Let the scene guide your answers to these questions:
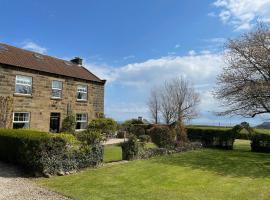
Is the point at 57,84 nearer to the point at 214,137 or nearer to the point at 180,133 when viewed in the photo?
the point at 180,133

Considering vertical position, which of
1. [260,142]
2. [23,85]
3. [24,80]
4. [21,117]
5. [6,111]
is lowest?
[260,142]

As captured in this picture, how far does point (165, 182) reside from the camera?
35.1ft

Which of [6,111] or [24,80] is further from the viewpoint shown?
[24,80]

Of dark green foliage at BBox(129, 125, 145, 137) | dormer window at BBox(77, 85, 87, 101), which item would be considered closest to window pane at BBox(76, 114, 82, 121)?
dormer window at BBox(77, 85, 87, 101)

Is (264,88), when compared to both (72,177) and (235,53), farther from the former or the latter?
(72,177)

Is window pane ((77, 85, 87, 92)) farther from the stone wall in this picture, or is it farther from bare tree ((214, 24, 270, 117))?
bare tree ((214, 24, 270, 117))

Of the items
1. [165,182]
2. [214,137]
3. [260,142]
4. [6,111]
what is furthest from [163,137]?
[6,111]

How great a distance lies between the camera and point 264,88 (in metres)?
18.4

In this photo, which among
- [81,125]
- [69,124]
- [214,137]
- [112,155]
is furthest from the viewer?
[81,125]

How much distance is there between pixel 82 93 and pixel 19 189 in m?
20.5

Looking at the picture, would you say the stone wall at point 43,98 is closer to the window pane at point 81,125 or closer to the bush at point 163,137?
the window pane at point 81,125

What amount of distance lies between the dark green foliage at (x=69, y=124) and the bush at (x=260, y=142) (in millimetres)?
16702

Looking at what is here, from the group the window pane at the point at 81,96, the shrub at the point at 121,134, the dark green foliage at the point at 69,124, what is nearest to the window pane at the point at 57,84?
the window pane at the point at 81,96

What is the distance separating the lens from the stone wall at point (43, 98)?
21.8 m
